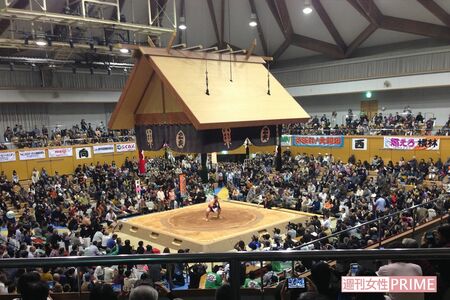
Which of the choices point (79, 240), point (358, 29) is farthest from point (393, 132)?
point (79, 240)

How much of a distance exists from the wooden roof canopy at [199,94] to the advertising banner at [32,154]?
1145cm

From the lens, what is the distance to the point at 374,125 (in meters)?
22.1

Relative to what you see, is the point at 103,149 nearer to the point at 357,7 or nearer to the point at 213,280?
the point at 357,7

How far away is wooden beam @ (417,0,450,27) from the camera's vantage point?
1784cm

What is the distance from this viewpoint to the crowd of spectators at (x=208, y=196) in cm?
871

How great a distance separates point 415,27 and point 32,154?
20.8m

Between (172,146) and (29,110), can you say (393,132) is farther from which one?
(29,110)

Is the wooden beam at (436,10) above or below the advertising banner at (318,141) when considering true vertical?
above

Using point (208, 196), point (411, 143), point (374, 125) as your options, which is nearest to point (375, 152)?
point (374, 125)

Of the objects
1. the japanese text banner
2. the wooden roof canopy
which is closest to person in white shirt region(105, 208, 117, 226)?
the wooden roof canopy

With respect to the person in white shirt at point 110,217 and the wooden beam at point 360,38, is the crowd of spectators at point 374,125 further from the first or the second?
the person in white shirt at point 110,217

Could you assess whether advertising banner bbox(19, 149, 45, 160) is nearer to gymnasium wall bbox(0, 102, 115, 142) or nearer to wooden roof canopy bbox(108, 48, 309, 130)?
gymnasium wall bbox(0, 102, 115, 142)

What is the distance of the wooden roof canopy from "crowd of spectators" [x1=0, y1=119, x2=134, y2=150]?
12235mm

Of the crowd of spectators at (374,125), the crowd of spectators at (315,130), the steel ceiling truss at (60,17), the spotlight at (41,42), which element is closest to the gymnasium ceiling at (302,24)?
the spotlight at (41,42)
